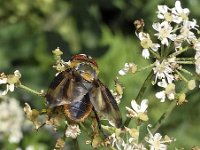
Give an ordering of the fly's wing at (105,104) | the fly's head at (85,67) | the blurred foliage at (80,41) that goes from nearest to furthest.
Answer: the fly's wing at (105,104)
the fly's head at (85,67)
the blurred foliage at (80,41)

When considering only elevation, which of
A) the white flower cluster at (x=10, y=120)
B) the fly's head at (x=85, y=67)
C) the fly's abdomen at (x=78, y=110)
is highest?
the white flower cluster at (x=10, y=120)

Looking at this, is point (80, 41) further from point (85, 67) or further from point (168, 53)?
point (85, 67)

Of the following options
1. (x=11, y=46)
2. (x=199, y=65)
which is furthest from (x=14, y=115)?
(x=199, y=65)

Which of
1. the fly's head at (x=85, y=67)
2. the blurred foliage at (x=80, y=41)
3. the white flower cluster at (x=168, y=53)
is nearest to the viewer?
the fly's head at (x=85, y=67)

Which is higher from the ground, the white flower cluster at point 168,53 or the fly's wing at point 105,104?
the white flower cluster at point 168,53

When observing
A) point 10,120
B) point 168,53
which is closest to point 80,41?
point 10,120

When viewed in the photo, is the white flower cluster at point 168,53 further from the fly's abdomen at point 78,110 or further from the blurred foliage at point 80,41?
the blurred foliage at point 80,41

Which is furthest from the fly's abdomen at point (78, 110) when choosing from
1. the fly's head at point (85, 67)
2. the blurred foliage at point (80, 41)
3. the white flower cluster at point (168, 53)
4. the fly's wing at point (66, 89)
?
the blurred foliage at point (80, 41)

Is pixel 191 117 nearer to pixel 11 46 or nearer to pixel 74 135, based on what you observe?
pixel 11 46
